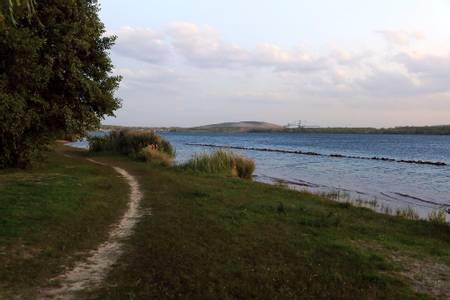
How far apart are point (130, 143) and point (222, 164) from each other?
42.2 feet

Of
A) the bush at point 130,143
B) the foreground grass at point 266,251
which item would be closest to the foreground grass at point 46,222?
the foreground grass at point 266,251

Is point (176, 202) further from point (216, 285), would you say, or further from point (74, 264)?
point (216, 285)

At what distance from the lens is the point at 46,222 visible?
10492 mm

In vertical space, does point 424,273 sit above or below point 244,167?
below

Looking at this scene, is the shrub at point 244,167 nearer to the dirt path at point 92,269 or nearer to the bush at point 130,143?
the bush at point 130,143

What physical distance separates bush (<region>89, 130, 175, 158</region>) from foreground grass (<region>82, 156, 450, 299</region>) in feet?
63.4

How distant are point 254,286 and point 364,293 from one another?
169 centimetres

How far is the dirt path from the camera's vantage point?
21.4ft

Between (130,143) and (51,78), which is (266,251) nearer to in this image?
(51,78)

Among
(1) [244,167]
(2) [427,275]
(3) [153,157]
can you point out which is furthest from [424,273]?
(3) [153,157]

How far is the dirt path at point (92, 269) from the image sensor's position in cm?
651

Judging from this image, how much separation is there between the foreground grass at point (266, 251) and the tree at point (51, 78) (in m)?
6.35

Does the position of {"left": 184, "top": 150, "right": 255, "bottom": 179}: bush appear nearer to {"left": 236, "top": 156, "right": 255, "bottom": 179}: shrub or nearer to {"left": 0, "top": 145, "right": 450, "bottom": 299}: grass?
{"left": 236, "top": 156, "right": 255, "bottom": 179}: shrub

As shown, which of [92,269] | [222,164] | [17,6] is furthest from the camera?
[222,164]
